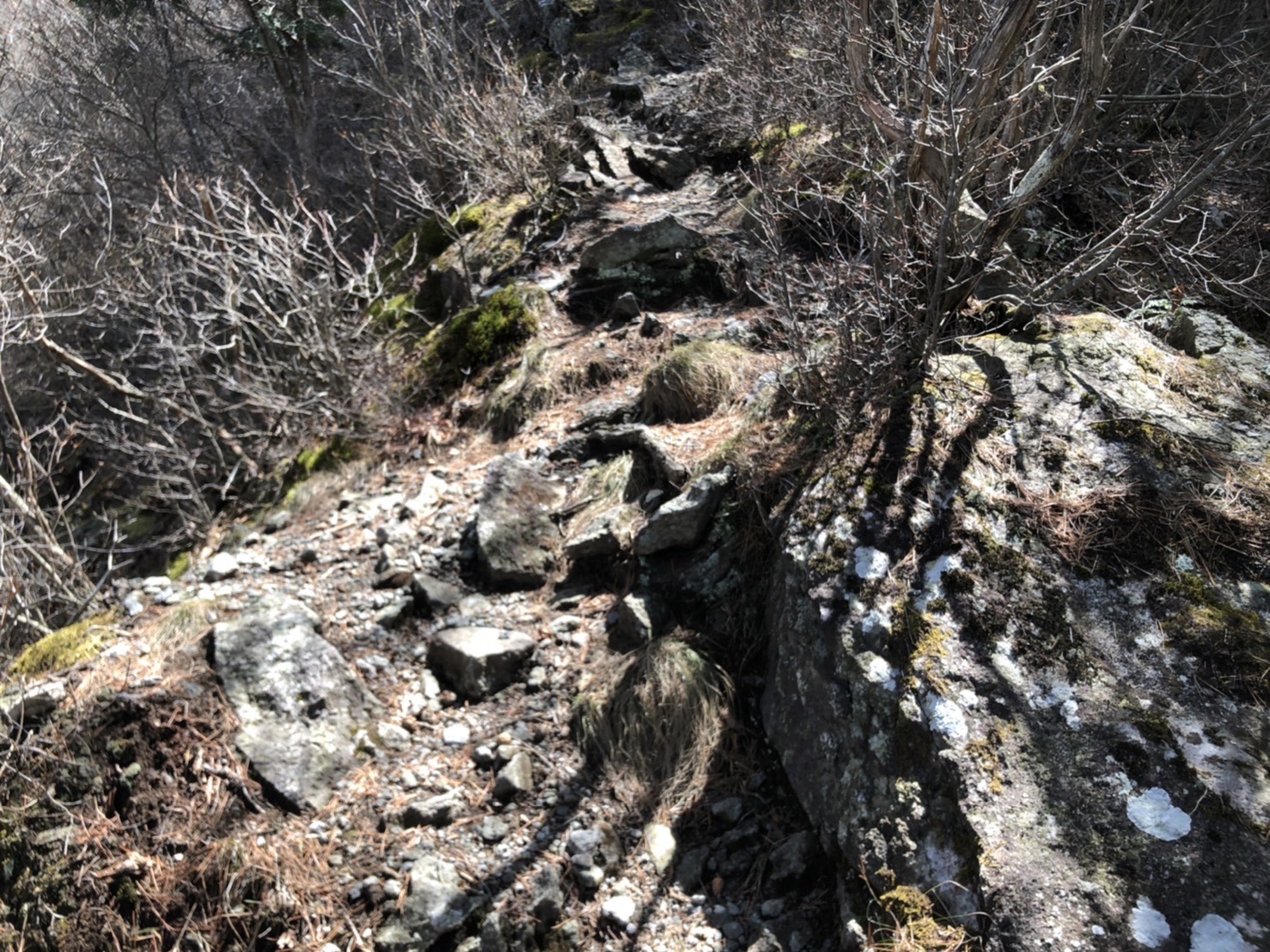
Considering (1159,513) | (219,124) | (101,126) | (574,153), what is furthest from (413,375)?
(101,126)

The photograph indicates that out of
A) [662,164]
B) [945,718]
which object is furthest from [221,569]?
[662,164]

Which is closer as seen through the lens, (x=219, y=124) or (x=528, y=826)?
(x=528, y=826)

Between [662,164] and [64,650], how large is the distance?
20.6 ft

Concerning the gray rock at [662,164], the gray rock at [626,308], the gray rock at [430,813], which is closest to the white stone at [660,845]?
the gray rock at [430,813]

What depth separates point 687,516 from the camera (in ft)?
13.4

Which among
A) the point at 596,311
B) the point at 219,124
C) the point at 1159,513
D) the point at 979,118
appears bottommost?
the point at 1159,513

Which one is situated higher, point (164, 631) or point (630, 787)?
point (164, 631)

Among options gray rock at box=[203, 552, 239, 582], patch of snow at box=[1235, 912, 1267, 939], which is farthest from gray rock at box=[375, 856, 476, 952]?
gray rock at box=[203, 552, 239, 582]

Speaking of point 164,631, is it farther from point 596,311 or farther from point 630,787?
point 596,311

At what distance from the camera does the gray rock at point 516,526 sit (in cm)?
457

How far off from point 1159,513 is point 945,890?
4.68 ft

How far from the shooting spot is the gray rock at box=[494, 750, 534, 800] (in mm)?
3523

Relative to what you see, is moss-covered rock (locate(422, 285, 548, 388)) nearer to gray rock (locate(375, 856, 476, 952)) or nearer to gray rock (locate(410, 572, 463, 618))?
gray rock (locate(410, 572, 463, 618))

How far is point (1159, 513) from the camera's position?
9.45 ft
